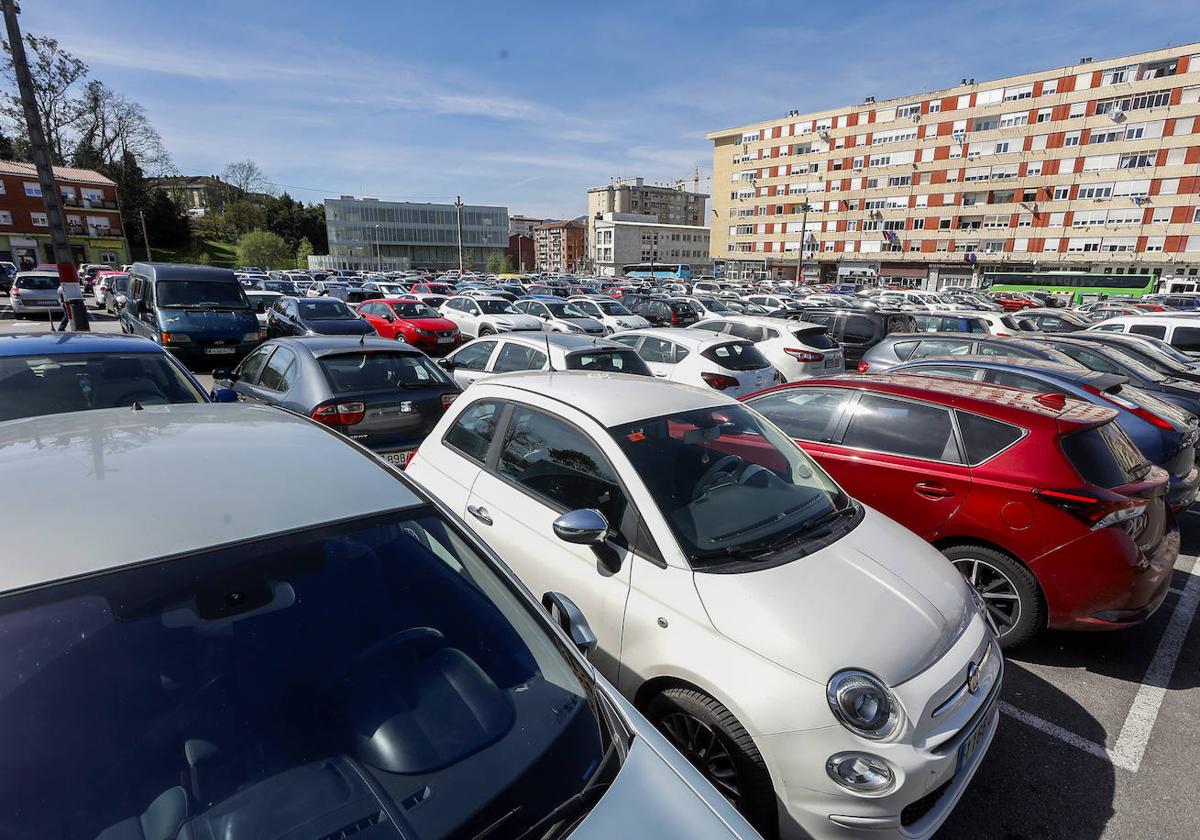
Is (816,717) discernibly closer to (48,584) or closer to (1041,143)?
(48,584)

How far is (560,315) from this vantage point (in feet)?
62.6

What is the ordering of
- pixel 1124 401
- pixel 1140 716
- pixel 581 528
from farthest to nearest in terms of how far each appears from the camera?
pixel 1124 401 → pixel 1140 716 → pixel 581 528

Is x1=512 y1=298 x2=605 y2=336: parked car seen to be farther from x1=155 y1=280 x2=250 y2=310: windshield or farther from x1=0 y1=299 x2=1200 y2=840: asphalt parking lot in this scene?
x1=0 y1=299 x2=1200 y2=840: asphalt parking lot

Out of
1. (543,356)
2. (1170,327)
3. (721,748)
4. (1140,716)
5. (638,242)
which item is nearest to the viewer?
(721,748)

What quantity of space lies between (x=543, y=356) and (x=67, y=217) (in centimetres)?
7792

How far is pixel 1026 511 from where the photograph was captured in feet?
11.7

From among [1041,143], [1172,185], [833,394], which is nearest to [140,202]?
[833,394]

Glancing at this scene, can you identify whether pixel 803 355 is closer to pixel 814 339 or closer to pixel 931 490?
pixel 814 339

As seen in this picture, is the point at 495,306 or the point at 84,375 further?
the point at 495,306

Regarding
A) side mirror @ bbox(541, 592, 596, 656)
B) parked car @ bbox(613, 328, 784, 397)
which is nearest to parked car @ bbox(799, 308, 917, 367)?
parked car @ bbox(613, 328, 784, 397)

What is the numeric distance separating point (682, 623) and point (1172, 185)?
67.8 meters

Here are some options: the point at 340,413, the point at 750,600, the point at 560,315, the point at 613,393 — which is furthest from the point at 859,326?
the point at 750,600

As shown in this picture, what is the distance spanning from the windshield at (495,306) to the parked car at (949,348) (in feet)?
40.3

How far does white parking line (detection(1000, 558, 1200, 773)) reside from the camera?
2963 mm
